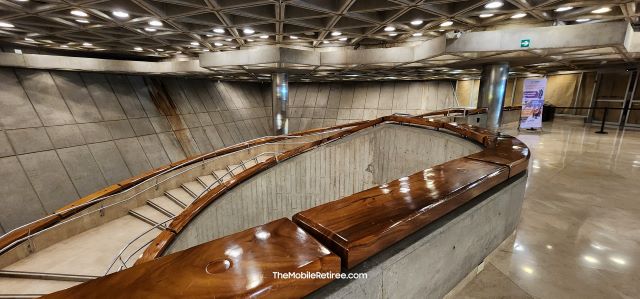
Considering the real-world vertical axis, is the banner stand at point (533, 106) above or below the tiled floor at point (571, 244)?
above

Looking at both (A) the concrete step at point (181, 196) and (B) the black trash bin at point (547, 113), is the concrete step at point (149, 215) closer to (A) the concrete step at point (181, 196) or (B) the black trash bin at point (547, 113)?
(A) the concrete step at point (181, 196)

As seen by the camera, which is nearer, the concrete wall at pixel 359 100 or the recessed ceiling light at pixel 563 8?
the recessed ceiling light at pixel 563 8

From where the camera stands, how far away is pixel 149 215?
5.52 metres

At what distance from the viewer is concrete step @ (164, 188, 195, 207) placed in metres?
6.00

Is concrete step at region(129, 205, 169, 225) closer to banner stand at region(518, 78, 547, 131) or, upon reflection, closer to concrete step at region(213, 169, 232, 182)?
concrete step at region(213, 169, 232, 182)

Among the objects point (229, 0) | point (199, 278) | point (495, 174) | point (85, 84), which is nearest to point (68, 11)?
point (229, 0)

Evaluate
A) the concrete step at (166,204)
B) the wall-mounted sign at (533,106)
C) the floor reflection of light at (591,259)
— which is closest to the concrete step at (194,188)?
the concrete step at (166,204)

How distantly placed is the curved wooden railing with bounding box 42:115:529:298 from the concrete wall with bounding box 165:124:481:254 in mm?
3118

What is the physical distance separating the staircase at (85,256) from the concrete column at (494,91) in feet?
25.5

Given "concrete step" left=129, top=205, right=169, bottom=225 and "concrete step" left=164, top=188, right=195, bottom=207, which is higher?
"concrete step" left=164, top=188, right=195, bottom=207

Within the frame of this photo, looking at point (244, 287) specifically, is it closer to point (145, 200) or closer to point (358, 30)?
point (145, 200)

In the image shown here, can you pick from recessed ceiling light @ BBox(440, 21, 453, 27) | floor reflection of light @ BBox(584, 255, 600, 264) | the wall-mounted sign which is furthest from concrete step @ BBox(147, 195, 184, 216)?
the wall-mounted sign

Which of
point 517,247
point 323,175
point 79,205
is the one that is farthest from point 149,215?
point 517,247

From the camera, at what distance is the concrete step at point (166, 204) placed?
5.72 meters
